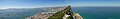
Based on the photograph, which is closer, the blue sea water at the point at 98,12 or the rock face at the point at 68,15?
the rock face at the point at 68,15

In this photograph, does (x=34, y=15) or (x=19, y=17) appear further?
(x=19, y=17)

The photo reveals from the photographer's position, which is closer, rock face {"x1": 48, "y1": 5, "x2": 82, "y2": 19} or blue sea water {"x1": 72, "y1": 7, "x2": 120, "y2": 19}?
rock face {"x1": 48, "y1": 5, "x2": 82, "y2": 19}

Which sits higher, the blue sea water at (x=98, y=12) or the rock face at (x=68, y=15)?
the rock face at (x=68, y=15)

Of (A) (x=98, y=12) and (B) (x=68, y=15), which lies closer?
(B) (x=68, y=15)

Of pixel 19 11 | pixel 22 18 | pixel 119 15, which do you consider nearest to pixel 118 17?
pixel 119 15

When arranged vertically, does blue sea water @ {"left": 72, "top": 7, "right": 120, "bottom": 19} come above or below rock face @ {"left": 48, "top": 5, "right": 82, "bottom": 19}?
below

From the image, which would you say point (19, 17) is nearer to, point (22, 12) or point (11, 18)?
point (11, 18)

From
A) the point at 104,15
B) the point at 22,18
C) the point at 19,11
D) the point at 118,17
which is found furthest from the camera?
the point at 104,15

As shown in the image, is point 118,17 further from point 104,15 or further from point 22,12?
point 22,12

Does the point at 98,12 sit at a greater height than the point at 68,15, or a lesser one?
lesser

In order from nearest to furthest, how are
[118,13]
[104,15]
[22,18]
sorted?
[22,18] → [118,13] → [104,15]
